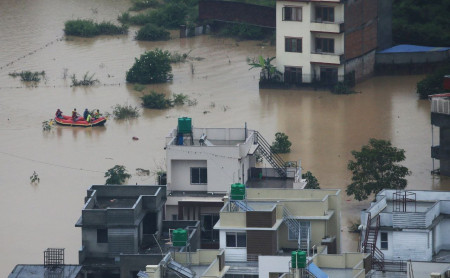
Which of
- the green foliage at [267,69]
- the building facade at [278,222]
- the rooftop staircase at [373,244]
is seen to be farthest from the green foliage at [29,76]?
the rooftop staircase at [373,244]

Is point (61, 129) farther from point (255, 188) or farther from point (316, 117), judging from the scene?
point (255, 188)

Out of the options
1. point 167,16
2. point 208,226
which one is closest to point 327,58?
point 167,16

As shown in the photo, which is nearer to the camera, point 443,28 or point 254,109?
point 254,109

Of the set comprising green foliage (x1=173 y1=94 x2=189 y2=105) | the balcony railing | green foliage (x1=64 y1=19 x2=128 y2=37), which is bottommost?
the balcony railing

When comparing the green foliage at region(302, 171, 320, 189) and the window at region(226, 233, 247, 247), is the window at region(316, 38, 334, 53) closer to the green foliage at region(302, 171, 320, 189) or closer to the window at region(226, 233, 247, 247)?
the green foliage at region(302, 171, 320, 189)

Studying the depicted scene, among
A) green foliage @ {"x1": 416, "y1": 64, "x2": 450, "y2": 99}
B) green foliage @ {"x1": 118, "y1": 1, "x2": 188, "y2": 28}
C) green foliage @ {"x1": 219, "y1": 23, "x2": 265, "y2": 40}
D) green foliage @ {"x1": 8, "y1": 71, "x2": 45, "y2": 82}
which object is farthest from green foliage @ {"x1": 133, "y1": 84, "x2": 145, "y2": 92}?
green foliage @ {"x1": 118, "y1": 1, "x2": 188, "y2": 28}

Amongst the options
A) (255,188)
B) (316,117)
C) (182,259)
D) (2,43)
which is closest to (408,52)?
(316,117)

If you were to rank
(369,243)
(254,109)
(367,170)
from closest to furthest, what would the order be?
(369,243), (367,170), (254,109)
